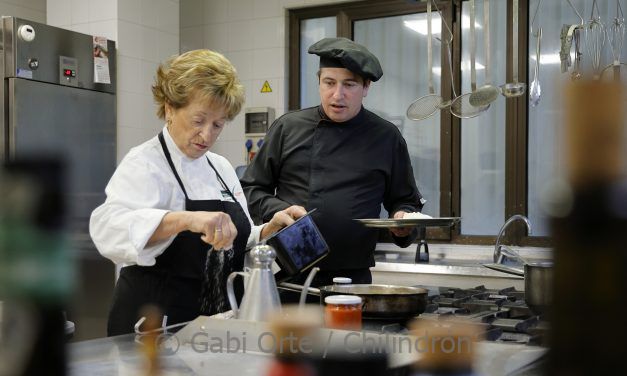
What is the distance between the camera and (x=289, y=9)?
197 inches

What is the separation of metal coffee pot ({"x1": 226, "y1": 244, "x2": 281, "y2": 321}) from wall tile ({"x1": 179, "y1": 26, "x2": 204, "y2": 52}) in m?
3.79

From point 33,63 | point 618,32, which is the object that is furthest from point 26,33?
point 618,32

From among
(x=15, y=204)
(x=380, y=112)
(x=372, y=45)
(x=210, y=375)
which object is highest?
(x=372, y=45)

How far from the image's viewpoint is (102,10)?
14.7 ft

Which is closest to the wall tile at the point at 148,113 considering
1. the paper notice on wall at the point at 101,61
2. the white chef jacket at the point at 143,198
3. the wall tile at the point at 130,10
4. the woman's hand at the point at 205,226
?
the paper notice on wall at the point at 101,61

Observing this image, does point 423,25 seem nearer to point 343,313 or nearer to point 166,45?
point 166,45

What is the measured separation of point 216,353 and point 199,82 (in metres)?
0.80

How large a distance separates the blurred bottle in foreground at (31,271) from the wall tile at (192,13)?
16.6 ft

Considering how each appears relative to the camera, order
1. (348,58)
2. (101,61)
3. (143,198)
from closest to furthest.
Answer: (143,198) < (348,58) < (101,61)

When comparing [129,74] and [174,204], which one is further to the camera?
[129,74]

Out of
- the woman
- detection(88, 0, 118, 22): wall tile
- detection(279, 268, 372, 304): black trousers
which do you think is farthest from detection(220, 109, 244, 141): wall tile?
the woman

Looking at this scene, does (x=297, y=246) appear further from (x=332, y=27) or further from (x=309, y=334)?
(x=332, y=27)

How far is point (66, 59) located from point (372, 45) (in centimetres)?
189

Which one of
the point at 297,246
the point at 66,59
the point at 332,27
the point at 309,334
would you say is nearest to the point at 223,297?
the point at 297,246
